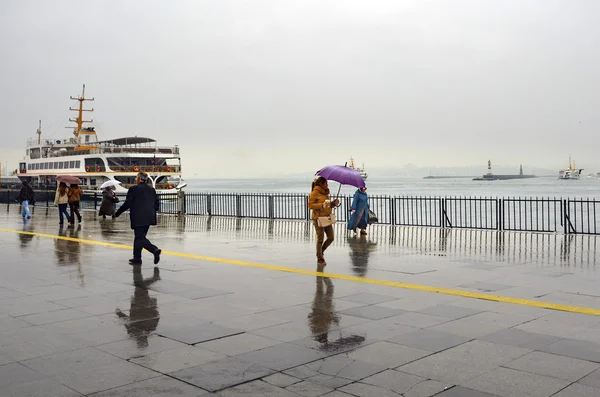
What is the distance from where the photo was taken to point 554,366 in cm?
521

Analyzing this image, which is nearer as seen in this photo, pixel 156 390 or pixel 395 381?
pixel 156 390

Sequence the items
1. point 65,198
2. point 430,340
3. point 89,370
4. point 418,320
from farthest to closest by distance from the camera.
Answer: point 65,198
point 418,320
point 430,340
point 89,370

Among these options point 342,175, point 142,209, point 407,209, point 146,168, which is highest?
point 146,168

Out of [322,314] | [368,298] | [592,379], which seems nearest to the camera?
[592,379]

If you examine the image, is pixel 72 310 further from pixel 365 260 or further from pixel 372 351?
pixel 365 260

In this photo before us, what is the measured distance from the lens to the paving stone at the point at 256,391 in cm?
462

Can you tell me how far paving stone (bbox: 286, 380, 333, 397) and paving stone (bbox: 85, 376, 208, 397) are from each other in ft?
2.15

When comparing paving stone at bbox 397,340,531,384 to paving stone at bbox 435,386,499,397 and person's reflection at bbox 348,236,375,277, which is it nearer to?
paving stone at bbox 435,386,499,397

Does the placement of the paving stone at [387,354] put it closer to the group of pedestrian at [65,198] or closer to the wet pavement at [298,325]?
the wet pavement at [298,325]

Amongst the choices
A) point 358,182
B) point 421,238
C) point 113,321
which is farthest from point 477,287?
point 421,238

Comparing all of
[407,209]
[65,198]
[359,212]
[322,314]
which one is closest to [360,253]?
[359,212]

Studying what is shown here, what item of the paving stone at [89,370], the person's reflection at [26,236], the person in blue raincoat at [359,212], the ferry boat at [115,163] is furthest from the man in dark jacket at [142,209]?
the ferry boat at [115,163]

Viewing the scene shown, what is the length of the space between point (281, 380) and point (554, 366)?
Result: 222 centimetres

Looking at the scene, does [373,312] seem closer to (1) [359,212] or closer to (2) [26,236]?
(1) [359,212]
